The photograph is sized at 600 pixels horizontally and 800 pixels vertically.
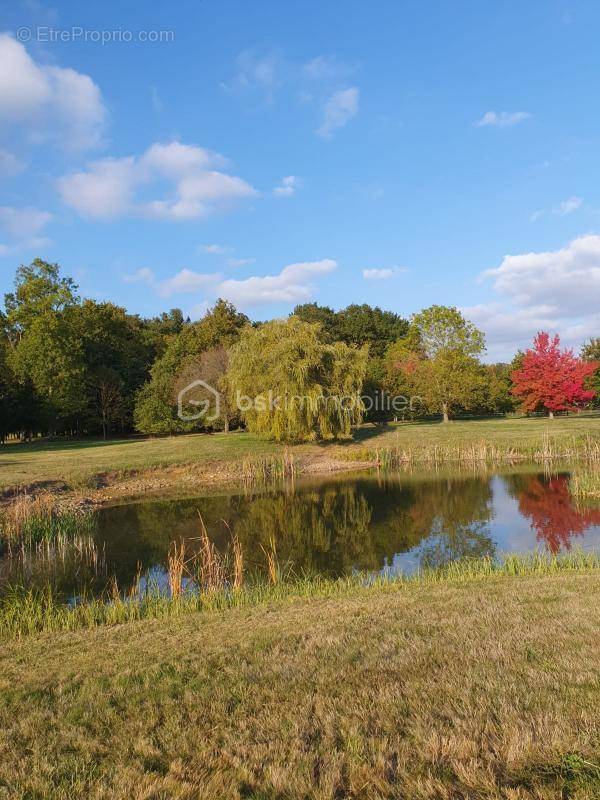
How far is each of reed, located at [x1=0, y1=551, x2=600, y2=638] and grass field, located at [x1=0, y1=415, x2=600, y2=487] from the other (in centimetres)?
1364

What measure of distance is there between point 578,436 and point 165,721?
34.1m

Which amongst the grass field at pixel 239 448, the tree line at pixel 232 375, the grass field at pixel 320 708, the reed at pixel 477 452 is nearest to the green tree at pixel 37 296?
the tree line at pixel 232 375

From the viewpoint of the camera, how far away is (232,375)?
1358 inches

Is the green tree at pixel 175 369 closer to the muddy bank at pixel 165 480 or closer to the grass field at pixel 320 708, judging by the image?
the muddy bank at pixel 165 480

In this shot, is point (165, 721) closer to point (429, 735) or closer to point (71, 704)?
point (71, 704)

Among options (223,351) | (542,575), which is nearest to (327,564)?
(542,575)

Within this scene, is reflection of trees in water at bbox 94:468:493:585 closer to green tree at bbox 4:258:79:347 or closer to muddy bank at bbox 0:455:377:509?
muddy bank at bbox 0:455:377:509

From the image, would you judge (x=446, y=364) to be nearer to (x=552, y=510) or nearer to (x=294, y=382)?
(x=294, y=382)

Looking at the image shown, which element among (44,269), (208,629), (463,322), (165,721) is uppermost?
(44,269)

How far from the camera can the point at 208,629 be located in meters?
6.81

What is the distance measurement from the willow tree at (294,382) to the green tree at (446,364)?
1125 cm

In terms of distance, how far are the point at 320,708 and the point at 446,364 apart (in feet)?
141

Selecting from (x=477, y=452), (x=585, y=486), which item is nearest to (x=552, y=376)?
(x=477, y=452)

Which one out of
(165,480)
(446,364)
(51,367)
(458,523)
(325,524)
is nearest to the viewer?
(458,523)
